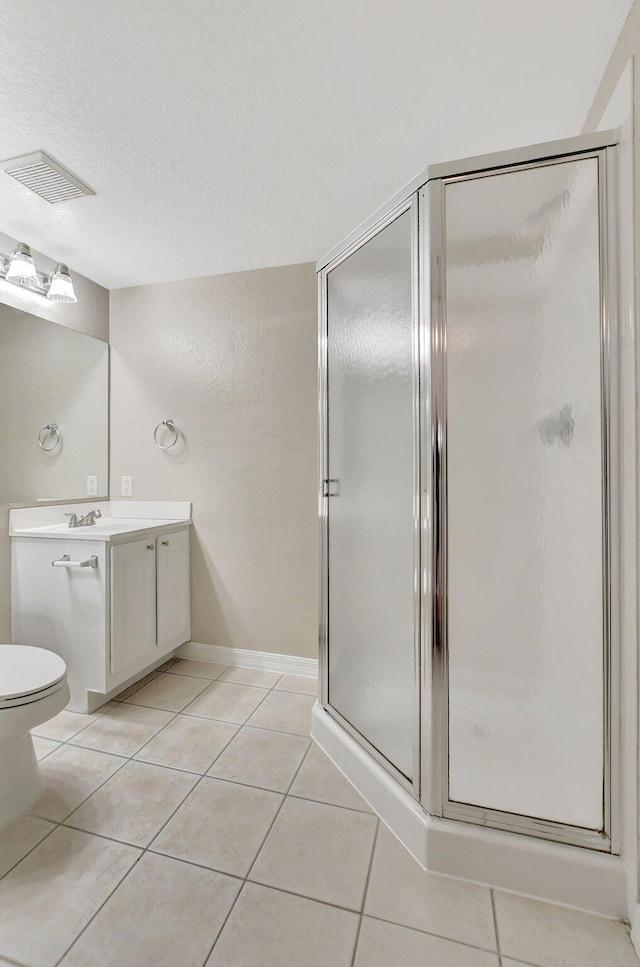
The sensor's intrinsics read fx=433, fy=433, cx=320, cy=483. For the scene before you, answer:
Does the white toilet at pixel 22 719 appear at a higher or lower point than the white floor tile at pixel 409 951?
higher

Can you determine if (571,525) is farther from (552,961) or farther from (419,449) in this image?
(552,961)

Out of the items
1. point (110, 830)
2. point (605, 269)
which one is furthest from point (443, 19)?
point (110, 830)

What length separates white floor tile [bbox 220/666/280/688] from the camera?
2.33 meters

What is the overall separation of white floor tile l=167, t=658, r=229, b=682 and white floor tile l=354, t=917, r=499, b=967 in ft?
4.97

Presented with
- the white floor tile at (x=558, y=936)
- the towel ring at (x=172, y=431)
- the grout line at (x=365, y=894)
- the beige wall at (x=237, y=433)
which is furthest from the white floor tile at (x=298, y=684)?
the towel ring at (x=172, y=431)

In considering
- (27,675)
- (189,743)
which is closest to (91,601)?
(27,675)

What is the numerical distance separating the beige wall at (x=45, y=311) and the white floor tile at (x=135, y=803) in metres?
1.07

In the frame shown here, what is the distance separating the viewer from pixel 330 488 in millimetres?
1790

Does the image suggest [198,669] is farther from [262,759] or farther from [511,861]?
[511,861]

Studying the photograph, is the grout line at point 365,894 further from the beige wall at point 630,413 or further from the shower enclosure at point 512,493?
the beige wall at point 630,413

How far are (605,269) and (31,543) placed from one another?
98.6 inches

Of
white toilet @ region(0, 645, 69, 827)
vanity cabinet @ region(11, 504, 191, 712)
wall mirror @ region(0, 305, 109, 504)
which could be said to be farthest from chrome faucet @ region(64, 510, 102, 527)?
white toilet @ region(0, 645, 69, 827)

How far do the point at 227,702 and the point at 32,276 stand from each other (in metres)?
2.27

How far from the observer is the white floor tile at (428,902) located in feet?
3.43
